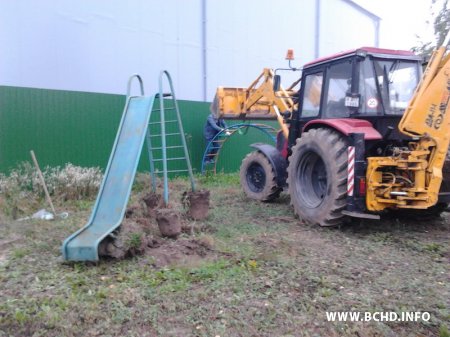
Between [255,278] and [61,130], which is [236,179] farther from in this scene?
[255,278]

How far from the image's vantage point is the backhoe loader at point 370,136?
4848mm

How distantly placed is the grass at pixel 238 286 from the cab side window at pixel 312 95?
199 centimetres

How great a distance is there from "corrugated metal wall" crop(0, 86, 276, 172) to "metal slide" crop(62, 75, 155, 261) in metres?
3.63

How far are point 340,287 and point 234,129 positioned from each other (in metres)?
7.71

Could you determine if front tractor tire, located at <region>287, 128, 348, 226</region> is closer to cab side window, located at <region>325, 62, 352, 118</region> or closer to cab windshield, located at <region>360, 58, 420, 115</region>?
cab side window, located at <region>325, 62, 352, 118</region>

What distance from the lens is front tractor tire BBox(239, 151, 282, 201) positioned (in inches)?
291

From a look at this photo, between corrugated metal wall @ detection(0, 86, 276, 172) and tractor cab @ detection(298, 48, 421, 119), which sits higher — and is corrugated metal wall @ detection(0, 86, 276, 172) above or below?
below

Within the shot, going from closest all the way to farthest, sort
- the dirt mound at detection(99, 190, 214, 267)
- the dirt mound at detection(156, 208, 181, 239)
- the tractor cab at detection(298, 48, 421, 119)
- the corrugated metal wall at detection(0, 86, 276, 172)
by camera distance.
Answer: the dirt mound at detection(99, 190, 214, 267), the dirt mound at detection(156, 208, 181, 239), the tractor cab at detection(298, 48, 421, 119), the corrugated metal wall at detection(0, 86, 276, 172)

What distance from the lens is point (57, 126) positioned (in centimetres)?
869

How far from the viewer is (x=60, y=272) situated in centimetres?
394

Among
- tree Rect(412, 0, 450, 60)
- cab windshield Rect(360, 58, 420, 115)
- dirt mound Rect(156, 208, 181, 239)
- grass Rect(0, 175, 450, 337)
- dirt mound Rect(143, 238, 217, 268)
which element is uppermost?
tree Rect(412, 0, 450, 60)

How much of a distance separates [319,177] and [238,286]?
2.82m

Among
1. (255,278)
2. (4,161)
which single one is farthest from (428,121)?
(4,161)

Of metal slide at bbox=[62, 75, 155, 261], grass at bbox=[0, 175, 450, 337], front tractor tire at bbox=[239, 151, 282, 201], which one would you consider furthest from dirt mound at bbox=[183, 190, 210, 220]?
front tractor tire at bbox=[239, 151, 282, 201]
